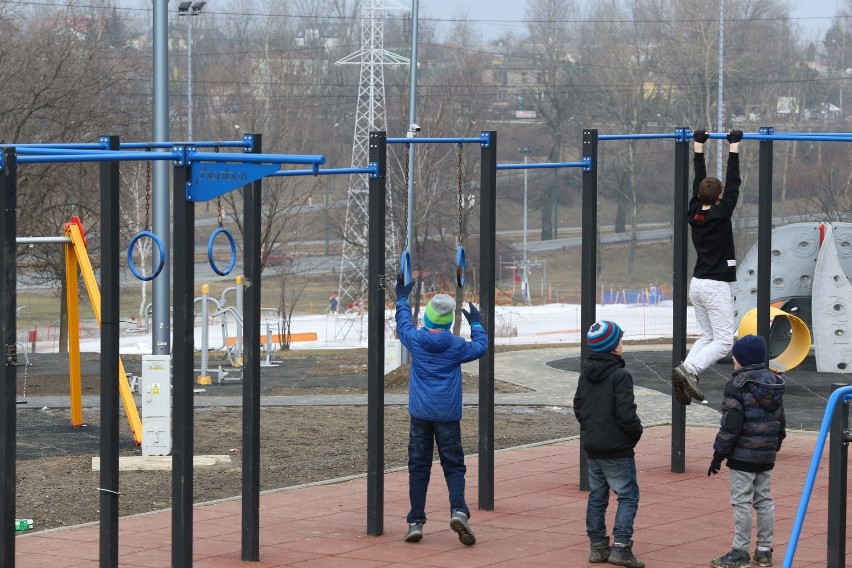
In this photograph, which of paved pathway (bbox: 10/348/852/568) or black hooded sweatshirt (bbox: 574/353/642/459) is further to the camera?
paved pathway (bbox: 10/348/852/568)

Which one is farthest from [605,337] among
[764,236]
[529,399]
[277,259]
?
[277,259]

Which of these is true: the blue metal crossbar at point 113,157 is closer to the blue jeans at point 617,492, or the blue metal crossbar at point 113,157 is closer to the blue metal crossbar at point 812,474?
the blue jeans at point 617,492

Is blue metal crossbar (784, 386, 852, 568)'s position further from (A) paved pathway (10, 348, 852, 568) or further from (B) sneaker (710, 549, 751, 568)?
(A) paved pathway (10, 348, 852, 568)

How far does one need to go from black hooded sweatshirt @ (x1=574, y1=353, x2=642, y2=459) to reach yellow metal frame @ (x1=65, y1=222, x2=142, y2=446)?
702 centimetres

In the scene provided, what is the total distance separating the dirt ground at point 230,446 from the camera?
1083 centimetres

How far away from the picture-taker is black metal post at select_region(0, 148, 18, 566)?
273 inches

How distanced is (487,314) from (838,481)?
3.81m

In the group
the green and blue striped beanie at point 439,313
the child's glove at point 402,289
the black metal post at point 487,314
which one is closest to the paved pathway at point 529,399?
the black metal post at point 487,314

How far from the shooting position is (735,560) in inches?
312

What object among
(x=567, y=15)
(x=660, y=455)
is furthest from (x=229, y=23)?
(x=660, y=455)

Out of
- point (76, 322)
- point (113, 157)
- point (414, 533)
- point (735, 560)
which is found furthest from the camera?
point (76, 322)

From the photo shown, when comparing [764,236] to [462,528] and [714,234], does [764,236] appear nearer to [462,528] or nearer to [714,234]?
[714,234]

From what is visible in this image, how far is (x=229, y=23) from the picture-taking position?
80625 mm

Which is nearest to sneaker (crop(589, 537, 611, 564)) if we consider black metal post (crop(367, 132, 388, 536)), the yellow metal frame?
black metal post (crop(367, 132, 388, 536))
